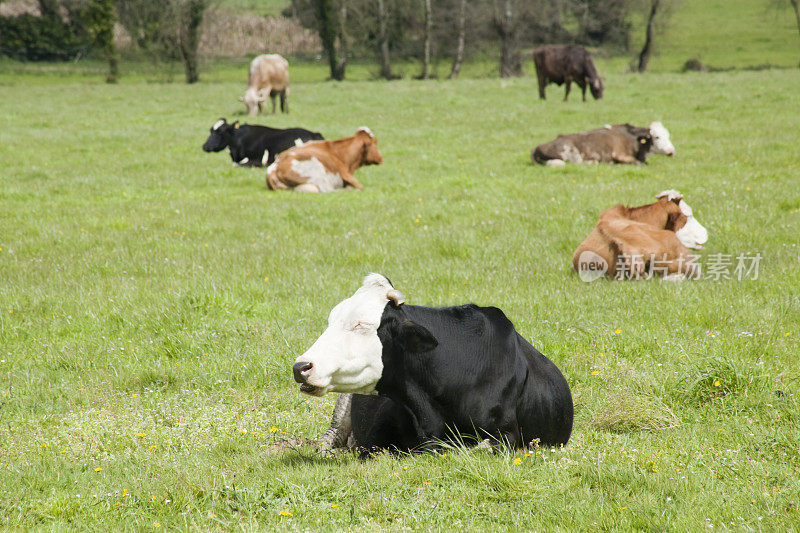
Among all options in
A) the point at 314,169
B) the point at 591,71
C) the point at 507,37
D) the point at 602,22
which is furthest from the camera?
the point at 602,22

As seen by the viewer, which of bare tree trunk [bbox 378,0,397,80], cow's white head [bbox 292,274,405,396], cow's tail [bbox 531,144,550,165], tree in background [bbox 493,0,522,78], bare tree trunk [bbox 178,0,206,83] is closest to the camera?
cow's white head [bbox 292,274,405,396]

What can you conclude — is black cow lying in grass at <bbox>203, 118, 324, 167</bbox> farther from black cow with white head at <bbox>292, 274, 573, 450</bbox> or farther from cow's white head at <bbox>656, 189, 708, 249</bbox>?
black cow with white head at <bbox>292, 274, 573, 450</bbox>

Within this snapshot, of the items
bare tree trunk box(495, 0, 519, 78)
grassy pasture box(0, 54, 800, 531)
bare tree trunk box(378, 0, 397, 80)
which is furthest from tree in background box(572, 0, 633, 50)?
grassy pasture box(0, 54, 800, 531)

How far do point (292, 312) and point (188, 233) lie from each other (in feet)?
14.9

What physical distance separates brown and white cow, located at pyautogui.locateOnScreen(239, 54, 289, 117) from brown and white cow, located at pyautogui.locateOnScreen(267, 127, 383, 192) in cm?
1279

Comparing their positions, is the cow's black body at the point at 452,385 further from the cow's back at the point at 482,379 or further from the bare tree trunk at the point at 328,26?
the bare tree trunk at the point at 328,26

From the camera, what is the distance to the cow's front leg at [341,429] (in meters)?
4.64

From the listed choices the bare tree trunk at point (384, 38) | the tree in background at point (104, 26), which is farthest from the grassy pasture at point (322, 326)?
the bare tree trunk at point (384, 38)

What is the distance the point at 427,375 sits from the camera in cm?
412

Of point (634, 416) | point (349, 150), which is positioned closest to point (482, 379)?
point (634, 416)

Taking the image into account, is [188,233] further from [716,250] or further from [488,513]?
[488,513]

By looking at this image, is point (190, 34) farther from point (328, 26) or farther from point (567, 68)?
point (567, 68)

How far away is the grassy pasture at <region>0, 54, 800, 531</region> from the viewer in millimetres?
3826

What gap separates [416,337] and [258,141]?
50.8ft
